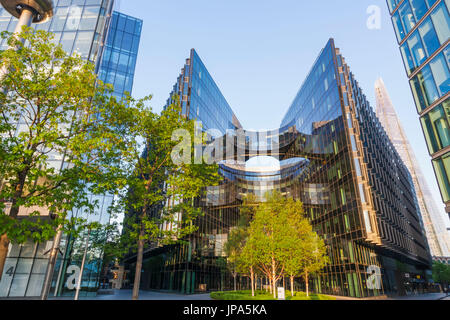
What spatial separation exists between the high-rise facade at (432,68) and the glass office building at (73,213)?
25.0 metres

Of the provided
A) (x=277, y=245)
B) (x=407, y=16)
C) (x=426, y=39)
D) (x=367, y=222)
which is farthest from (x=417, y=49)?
(x=367, y=222)

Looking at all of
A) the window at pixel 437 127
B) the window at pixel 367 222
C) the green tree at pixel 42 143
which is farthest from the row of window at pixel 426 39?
the green tree at pixel 42 143

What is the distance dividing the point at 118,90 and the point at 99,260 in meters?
25.5

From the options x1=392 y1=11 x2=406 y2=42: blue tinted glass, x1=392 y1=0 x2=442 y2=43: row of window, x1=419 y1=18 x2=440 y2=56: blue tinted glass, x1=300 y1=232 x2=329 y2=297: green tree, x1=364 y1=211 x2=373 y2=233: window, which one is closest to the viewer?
x1=419 y1=18 x2=440 y2=56: blue tinted glass

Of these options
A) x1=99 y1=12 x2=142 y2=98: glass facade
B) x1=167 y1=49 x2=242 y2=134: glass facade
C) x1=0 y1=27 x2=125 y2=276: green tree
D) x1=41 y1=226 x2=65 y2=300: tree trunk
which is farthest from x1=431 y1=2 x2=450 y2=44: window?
x1=99 y1=12 x2=142 y2=98: glass facade

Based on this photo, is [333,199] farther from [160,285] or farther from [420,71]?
[160,285]

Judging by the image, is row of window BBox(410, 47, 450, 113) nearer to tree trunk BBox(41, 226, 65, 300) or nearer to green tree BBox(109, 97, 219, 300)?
green tree BBox(109, 97, 219, 300)

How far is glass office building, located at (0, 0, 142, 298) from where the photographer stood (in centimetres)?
2211

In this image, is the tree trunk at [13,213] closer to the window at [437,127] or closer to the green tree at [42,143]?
the green tree at [42,143]

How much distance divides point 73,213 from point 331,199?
1442 inches

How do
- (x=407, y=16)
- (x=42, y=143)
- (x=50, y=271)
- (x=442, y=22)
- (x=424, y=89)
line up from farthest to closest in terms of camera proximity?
(x=407, y=16)
(x=424, y=89)
(x=442, y=22)
(x=50, y=271)
(x=42, y=143)

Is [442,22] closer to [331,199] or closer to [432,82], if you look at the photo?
[432,82]

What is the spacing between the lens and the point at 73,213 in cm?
2491

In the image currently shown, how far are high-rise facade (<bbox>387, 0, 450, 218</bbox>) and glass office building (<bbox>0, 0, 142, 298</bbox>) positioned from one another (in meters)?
25.0
